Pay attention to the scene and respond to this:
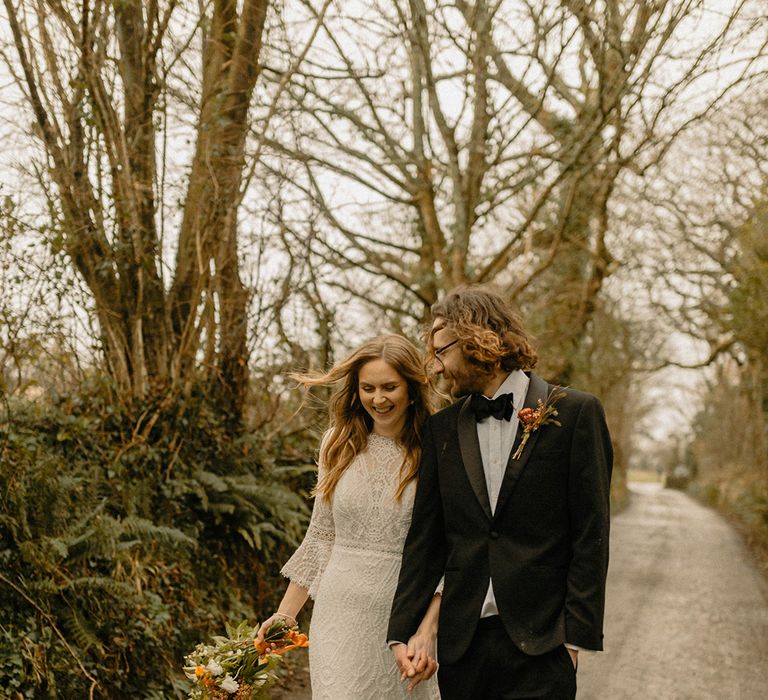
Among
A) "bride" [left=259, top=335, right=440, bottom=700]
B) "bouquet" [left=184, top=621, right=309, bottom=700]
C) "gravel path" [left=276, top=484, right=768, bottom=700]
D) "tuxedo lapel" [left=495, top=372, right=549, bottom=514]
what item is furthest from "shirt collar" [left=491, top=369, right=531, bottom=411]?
"gravel path" [left=276, top=484, right=768, bottom=700]

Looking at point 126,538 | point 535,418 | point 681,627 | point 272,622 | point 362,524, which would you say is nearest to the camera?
point 535,418

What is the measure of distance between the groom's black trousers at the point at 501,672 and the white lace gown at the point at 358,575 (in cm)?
63

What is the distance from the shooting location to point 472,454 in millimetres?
3666

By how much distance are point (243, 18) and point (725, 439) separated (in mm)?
35768

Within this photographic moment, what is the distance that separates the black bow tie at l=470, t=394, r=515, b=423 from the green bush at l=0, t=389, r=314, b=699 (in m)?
3.08

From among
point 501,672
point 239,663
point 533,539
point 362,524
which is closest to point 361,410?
point 362,524

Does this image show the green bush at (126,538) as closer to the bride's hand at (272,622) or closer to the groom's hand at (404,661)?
the bride's hand at (272,622)

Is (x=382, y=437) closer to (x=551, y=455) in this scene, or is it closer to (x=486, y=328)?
(x=486, y=328)

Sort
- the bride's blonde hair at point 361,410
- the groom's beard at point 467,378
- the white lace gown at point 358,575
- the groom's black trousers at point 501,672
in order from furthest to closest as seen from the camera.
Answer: the bride's blonde hair at point 361,410
the white lace gown at point 358,575
the groom's beard at point 467,378
the groom's black trousers at point 501,672

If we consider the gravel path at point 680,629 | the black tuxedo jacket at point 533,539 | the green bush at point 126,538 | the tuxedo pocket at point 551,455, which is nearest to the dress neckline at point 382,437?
the black tuxedo jacket at point 533,539

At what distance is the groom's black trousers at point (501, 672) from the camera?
3307 mm

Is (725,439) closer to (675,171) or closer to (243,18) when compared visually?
(675,171)

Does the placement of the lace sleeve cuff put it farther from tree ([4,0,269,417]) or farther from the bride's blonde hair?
tree ([4,0,269,417])

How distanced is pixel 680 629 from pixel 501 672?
8077 mm
